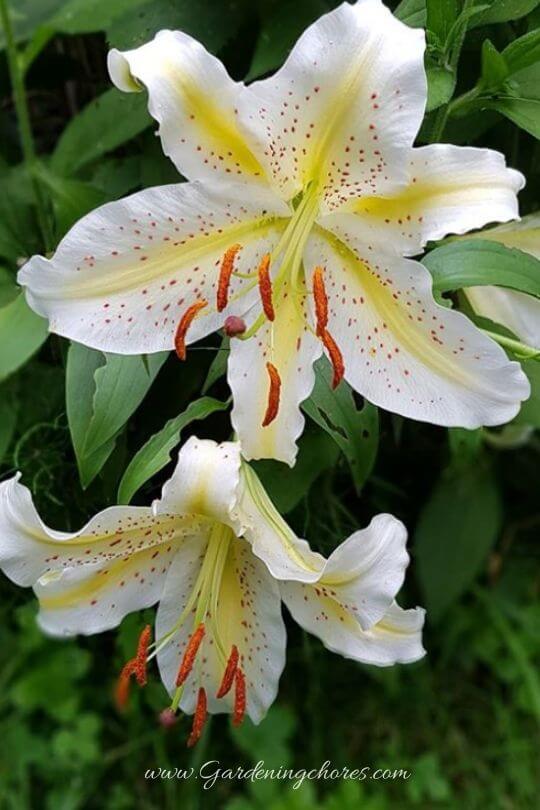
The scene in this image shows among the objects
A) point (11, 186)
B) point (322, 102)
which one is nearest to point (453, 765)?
point (11, 186)

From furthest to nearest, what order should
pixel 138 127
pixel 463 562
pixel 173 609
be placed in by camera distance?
1. pixel 463 562
2. pixel 138 127
3. pixel 173 609

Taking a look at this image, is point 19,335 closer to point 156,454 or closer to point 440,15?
point 156,454

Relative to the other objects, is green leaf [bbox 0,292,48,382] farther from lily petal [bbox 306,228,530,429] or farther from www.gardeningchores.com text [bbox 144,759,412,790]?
www.gardeningchores.com text [bbox 144,759,412,790]

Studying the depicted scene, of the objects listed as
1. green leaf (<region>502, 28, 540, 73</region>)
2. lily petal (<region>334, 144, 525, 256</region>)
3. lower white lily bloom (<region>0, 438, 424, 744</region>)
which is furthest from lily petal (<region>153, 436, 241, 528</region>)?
green leaf (<region>502, 28, 540, 73</region>)

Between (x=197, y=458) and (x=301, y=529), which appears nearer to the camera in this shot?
(x=197, y=458)

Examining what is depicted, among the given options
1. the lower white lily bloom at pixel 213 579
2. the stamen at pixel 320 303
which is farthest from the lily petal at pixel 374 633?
the stamen at pixel 320 303

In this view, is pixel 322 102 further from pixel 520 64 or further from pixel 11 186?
pixel 11 186
